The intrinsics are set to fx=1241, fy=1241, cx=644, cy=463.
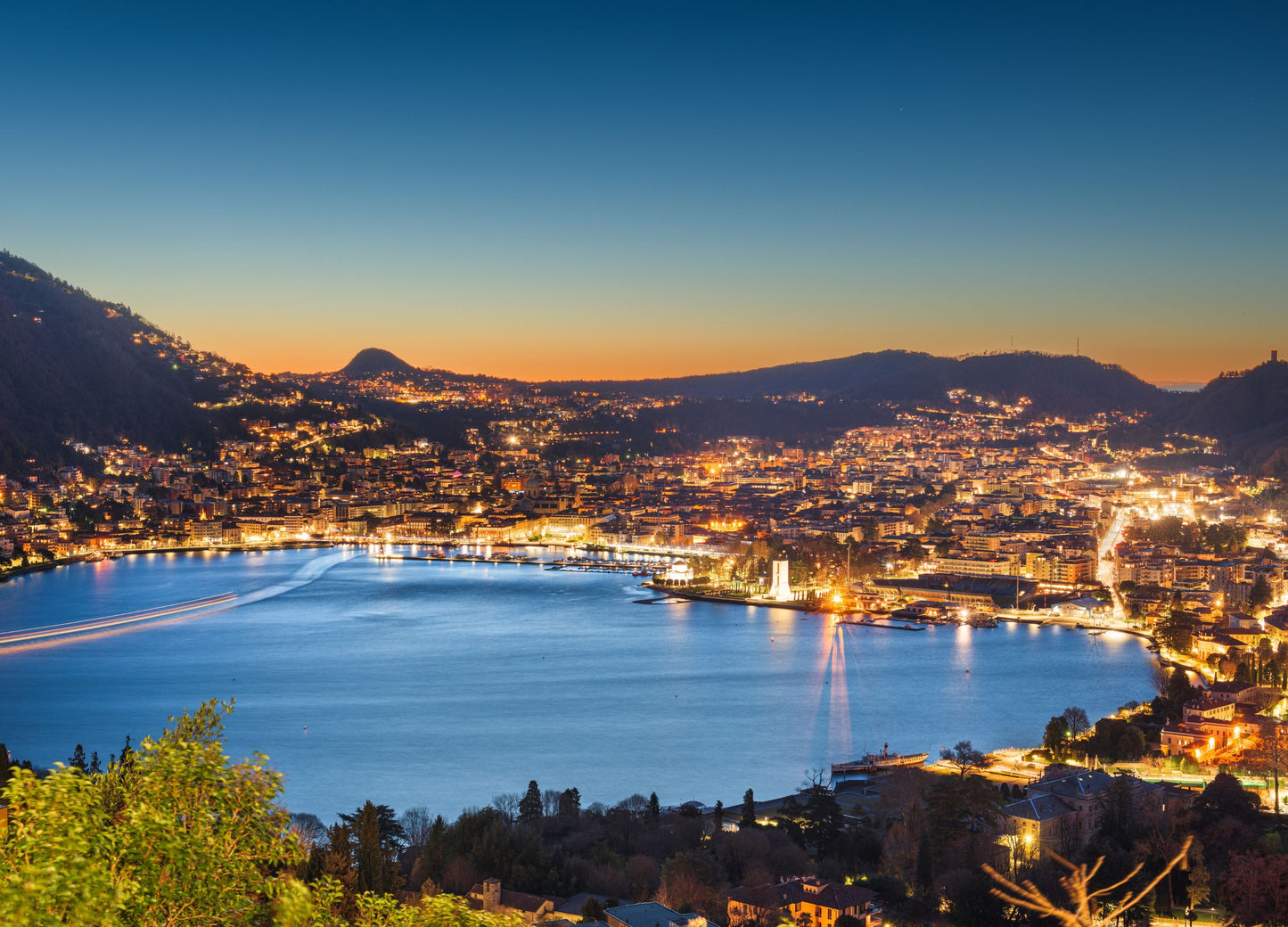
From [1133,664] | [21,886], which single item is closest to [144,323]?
[1133,664]

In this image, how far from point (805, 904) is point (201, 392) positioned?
34.9m

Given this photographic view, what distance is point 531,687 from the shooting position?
32.2ft

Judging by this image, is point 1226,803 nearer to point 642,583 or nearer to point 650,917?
point 650,917

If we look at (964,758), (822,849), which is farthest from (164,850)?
(964,758)

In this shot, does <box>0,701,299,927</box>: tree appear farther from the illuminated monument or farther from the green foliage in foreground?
the illuminated monument

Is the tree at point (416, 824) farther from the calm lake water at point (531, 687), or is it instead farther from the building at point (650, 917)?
the building at point (650, 917)

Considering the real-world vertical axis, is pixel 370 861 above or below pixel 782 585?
above

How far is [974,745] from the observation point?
7.75 meters

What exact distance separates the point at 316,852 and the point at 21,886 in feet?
7.92

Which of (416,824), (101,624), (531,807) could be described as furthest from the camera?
(101,624)

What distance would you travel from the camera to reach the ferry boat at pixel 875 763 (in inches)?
276

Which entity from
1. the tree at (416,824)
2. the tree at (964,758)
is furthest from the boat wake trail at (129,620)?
the tree at (964,758)

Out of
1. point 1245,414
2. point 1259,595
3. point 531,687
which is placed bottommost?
point 531,687

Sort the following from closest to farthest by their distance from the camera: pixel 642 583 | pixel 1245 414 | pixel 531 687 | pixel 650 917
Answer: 1. pixel 650 917
2. pixel 531 687
3. pixel 642 583
4. pixel 1245 414
